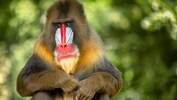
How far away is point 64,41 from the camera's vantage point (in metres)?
6.86

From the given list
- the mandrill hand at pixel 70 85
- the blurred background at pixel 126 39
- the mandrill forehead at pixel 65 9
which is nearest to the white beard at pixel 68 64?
the mandrill hand at pixel 70 85

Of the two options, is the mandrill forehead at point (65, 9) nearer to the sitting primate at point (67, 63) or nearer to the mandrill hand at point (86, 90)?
the sitting primate at point (67, 63)

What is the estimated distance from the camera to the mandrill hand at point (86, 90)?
686 centimetres

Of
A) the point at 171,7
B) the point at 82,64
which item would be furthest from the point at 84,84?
the point at 171,7

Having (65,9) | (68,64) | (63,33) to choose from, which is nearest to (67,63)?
(68,64)

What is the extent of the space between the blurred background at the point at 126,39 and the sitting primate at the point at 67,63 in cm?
283

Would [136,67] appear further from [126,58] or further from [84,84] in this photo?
[84,84]

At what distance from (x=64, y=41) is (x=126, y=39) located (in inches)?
162

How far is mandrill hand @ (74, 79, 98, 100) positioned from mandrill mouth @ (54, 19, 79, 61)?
221mm

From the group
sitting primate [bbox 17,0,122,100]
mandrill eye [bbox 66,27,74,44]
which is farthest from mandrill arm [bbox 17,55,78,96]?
mandrill eye [bbox 66,27,74,44]

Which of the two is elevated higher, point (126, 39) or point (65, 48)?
point (65, 48)

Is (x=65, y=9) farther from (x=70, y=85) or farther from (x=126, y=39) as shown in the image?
(x=126, y=39)

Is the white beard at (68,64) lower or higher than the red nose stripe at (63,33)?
lower

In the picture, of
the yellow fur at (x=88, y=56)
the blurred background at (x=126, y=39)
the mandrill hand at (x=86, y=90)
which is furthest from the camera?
the blurred background at (x=126, y=39)
